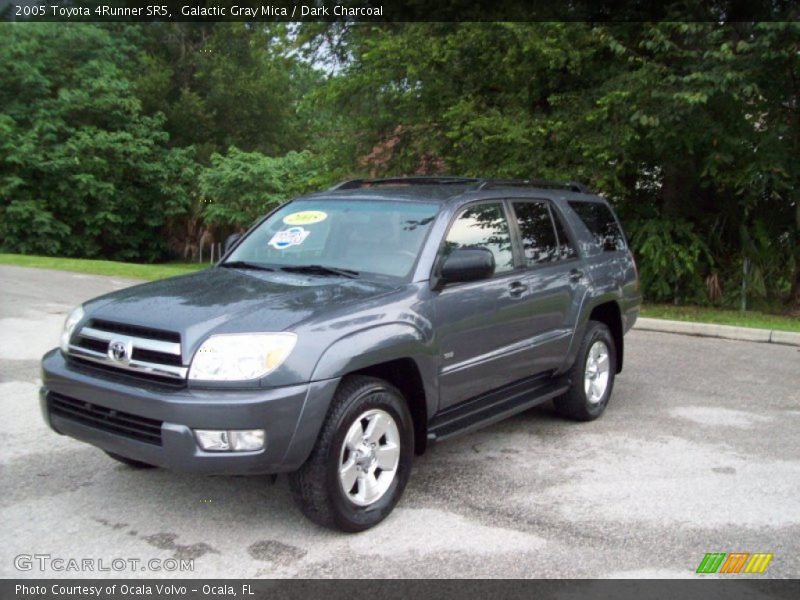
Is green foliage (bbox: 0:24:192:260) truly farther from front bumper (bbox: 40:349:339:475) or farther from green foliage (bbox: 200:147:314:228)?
front bumper (bbox: 40:349:339:475)

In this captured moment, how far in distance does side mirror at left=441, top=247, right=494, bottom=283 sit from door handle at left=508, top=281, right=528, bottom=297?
69 centimetres

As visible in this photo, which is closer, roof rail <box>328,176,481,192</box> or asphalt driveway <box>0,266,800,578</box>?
asphalt driveway <box>0,266,800,578</box>

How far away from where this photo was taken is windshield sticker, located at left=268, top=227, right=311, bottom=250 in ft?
17.4

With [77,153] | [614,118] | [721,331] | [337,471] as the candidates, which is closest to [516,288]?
[337,471]

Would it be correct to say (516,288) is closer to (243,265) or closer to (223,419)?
(243,265)

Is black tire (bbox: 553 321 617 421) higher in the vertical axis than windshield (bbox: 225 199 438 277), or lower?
lower

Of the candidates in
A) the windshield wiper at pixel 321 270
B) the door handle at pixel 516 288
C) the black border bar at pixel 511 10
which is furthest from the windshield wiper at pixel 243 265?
the black border bar at pixel 511 10

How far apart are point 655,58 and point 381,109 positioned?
550 centimetres

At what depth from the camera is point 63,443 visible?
554cm

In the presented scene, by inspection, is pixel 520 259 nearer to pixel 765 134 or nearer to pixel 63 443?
pixel 63 443

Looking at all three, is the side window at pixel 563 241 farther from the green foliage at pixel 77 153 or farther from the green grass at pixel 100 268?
the green foliage at pixel 77 153

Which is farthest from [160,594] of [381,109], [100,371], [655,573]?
[381,109]

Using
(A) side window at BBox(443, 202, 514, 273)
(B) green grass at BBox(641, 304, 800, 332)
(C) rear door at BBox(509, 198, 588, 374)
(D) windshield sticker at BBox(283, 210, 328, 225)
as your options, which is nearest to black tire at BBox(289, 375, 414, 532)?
(A) side window at BBox(443, 202, 514, 273)

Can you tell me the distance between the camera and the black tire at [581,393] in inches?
244
